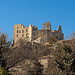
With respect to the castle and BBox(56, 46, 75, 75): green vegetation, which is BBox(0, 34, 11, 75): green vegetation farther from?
the castle

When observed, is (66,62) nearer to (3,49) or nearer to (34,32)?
(3,49)

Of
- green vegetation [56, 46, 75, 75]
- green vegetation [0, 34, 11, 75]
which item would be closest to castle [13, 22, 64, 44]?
green vegetation [0, 34, 11, 75]

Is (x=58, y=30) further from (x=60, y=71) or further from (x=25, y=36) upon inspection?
(x=60, y=71)

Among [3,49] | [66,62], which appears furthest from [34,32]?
[66,62]

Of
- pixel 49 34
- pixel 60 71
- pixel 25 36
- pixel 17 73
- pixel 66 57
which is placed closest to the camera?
pixel 60 71

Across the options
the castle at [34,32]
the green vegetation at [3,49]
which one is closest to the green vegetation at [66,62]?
the green vegetation at [3,49]

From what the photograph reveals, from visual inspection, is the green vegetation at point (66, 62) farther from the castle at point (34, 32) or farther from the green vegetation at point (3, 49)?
the castle at point (34, 32)

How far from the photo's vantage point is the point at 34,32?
69.0 meters

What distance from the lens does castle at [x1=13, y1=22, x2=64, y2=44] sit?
6541cm

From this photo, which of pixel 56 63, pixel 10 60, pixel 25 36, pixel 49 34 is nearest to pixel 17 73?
pixel 10 60

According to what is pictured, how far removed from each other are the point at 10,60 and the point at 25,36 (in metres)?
47.2

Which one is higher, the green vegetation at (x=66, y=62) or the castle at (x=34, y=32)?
the castle at (x=34, y=32)

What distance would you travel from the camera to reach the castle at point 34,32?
65.4 m

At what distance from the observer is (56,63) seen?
19.2m
